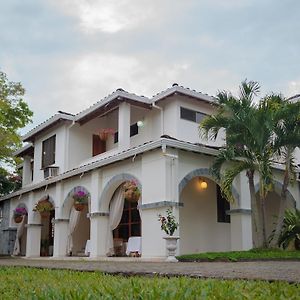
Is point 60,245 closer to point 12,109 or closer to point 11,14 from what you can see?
point 12,109

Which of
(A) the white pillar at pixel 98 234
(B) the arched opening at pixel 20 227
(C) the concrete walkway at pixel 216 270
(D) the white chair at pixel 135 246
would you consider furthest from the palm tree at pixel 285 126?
(B) the arched opening at pixel 20 227

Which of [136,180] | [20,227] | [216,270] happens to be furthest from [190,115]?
[20,227]

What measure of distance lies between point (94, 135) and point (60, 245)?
191 inches

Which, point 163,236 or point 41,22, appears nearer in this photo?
point 41,22

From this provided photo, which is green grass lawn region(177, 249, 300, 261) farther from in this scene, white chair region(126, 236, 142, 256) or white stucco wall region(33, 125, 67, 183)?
Result: white stucco wall region(33, 125, 67, 183)

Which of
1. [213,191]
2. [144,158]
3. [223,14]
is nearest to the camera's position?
[223,14]

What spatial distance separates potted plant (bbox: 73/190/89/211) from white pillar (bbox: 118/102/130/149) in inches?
80.2

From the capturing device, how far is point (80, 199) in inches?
634

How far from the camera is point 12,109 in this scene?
58.7 ft

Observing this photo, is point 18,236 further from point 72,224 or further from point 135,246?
point 135,246

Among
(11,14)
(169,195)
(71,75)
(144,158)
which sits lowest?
(169,195)

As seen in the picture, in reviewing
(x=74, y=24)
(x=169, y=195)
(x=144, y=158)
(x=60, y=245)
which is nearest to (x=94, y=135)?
(x=60, y=245)

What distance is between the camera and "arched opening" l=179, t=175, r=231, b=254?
15938 millimetres

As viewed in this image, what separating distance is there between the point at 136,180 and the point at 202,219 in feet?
11.8
